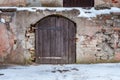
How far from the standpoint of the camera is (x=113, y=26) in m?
11.0

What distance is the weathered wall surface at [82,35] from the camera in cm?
1091

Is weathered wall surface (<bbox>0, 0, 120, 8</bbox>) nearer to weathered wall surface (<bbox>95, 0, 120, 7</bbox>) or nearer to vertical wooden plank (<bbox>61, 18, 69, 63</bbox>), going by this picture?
weathered wall surface (<bbox>95, 0, 120, 7</bbox>)

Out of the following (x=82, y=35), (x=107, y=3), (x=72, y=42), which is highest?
(x=107, y=3)

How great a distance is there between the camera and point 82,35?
36.0 feet

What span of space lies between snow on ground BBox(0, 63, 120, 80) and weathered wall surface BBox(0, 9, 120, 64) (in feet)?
1.75

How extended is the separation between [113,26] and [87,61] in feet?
4.93

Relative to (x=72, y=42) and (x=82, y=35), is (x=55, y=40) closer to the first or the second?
(x=72, y=42)

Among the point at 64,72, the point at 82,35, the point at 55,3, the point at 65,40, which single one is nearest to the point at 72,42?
the point at 65,40

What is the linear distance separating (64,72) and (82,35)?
219 cm

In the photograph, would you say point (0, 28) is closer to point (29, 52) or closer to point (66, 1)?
point (29, 52)

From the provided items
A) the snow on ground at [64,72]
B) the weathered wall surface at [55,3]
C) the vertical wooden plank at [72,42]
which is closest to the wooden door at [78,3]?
the weathered wall surface at [55,3]

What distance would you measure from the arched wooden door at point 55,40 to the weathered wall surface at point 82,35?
187 mm

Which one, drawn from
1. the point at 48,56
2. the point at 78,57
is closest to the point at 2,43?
the point at 48,56

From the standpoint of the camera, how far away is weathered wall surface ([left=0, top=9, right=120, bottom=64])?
10906 mm
